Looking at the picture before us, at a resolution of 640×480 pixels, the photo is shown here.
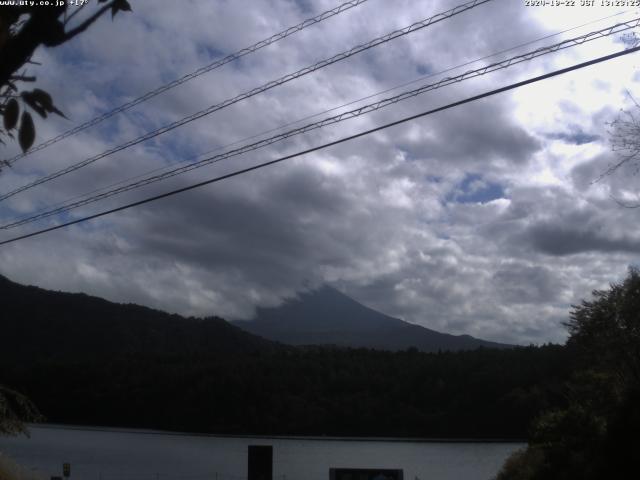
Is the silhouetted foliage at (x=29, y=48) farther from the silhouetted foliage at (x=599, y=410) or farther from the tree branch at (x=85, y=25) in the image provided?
the silhouetted foliage at (x=599, y=410)

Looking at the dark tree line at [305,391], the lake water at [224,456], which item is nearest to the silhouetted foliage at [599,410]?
the lake water at [224,456]

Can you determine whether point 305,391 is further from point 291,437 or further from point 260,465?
point 260,465

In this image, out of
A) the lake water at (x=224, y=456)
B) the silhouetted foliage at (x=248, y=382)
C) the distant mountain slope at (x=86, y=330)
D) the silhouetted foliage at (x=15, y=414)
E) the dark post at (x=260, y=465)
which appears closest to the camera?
the silhouetted foliage at (x=15, y=414)

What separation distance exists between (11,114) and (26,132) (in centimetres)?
12

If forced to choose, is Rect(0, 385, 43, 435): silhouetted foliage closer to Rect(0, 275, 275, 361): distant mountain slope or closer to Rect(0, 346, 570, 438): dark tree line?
Rect(0, 346, 570, 438): dark tree line

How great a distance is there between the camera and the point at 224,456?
6850 centimetres

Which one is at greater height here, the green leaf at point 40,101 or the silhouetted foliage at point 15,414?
the green leaf at point 40,101

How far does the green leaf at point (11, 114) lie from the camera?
353cm

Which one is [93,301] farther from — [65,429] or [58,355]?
[65,429]

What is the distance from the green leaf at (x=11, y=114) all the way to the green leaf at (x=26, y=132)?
0.04 m

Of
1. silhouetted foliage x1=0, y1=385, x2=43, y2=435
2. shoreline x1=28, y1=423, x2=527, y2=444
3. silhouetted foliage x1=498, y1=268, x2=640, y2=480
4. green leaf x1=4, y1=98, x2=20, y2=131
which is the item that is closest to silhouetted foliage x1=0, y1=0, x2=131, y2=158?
green leaf x1=4, y1=98, x2=20, y2=131

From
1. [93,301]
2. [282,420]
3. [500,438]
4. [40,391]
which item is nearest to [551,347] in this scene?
[500,438]

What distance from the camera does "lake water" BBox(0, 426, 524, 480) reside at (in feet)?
185

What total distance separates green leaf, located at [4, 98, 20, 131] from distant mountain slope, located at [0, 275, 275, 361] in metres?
91.2
